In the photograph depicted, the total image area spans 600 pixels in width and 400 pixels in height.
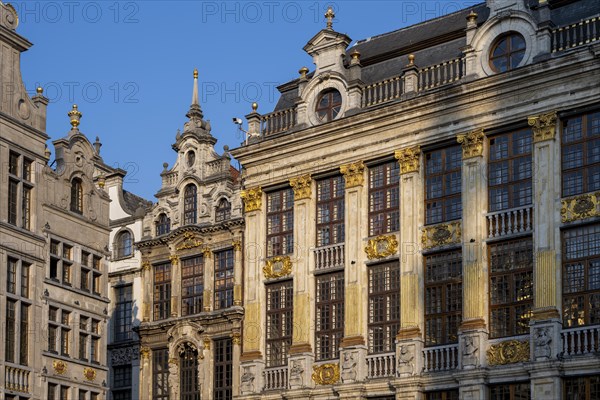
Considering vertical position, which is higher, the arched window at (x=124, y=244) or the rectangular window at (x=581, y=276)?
the arched window at (x=124, y=244)

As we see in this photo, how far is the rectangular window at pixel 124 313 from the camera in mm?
53156

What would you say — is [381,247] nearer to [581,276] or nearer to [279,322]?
[279,322]

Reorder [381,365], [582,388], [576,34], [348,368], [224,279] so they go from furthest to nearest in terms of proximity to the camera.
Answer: [224,279], [348,368], [381,365], [576,34], [582,388]

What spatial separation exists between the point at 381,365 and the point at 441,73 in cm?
964

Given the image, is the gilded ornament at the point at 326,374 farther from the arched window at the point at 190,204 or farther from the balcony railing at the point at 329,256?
the arched window at the point at 190,204

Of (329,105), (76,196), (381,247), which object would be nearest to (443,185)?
(381,247)

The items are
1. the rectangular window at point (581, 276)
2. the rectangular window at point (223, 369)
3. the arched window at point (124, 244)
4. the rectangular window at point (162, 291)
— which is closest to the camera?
the rectangular window at point (581, 276)

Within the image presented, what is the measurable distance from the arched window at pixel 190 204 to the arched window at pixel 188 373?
4.98 meters

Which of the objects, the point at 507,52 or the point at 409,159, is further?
the point at 409,159

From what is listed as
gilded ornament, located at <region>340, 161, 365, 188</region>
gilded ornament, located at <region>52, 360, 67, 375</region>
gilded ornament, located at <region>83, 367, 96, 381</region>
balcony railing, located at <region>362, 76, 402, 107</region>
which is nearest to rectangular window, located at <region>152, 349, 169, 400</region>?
gilded ornament, located at <region>83, 367, 96, 381</region>

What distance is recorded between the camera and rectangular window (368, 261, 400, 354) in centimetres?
4388

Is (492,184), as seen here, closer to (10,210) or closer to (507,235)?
(507,235)

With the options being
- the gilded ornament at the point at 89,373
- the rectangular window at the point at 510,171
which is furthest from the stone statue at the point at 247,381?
the rectangular window at the point at 510,171

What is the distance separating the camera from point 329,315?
150 feet
